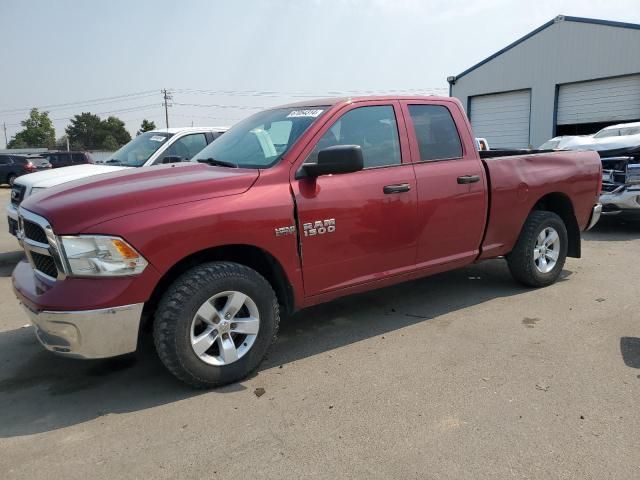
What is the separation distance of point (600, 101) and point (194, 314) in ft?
73.4

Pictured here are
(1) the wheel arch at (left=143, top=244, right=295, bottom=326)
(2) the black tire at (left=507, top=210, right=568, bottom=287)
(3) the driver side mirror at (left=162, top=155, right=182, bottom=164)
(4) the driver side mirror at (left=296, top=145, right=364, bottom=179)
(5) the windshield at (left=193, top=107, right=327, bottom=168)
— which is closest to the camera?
(1) the wheel arch at (left=143, top=244, right=295, bottom=326)

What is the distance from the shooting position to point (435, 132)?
4691mm

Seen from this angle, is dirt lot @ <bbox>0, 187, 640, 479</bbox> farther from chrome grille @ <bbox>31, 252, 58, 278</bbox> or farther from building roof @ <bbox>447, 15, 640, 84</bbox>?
building roof @ <bbox>447, 15, 640, 84</bbox>

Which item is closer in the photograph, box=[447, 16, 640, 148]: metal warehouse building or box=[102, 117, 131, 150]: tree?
box=[447, 16, 640, 148]: metal warehouse building

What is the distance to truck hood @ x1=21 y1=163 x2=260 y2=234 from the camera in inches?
124

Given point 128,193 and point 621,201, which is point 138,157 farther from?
point 621,201

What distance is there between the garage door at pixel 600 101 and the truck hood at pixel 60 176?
19.9 metres

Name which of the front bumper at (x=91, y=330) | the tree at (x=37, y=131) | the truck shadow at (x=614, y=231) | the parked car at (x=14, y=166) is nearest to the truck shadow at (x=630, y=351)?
the front bumper at (x=91, y=330)

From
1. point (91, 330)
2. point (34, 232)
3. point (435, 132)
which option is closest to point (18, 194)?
point (34, 232)

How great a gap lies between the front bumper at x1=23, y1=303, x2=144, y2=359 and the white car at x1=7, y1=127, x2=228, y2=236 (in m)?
3.86

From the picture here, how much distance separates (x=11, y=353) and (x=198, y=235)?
Answer: 6.99 feet

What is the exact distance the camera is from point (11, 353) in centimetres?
422

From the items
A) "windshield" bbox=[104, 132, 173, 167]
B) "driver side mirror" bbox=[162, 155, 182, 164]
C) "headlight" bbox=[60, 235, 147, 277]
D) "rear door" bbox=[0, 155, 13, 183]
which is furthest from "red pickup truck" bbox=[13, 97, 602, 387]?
"rear door" bbox=[0, 155, 13, 183]

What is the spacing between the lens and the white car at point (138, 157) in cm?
698
